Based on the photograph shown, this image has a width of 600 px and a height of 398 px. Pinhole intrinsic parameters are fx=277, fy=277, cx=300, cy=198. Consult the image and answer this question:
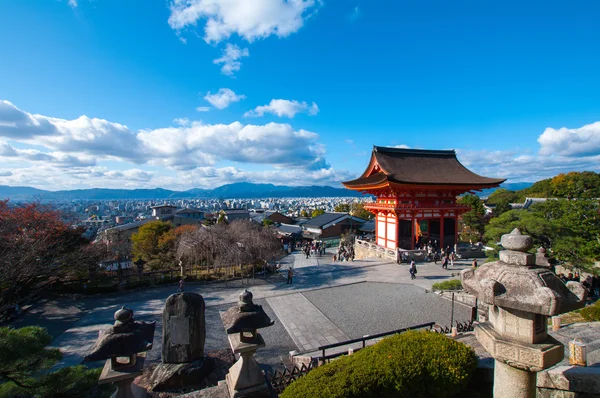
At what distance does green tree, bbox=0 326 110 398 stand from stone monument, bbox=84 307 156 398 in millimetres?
1600

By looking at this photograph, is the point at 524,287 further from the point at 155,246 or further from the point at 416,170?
the point at 155,246

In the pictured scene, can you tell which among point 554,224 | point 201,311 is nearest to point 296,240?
point 554,224

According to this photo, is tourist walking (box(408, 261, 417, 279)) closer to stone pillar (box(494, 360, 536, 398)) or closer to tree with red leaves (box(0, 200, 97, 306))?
stone pillar (box(494, 360, 536, 398))

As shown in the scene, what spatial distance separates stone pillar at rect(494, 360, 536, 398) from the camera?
3.39 meters

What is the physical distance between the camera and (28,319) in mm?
12352

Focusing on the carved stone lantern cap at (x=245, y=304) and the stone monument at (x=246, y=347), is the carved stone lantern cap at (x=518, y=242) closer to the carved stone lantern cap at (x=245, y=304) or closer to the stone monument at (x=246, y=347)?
the stone monument at (x=246, y=347)

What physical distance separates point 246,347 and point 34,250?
1140 centimetres

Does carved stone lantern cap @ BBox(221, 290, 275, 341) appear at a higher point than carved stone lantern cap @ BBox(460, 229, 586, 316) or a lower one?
lower

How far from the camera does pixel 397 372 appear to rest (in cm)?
461

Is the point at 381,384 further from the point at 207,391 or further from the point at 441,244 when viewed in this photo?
the point at 441,244

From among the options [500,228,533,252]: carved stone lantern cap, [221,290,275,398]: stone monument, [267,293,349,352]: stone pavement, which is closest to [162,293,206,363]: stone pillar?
[221,290,275,398]: stone monument

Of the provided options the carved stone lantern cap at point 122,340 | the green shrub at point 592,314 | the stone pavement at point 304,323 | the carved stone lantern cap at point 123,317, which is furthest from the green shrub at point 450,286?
the carved stone lantern cap at point 123,317

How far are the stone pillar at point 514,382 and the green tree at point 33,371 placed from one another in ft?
22.7

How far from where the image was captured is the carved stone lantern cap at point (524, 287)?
299 centimetres
